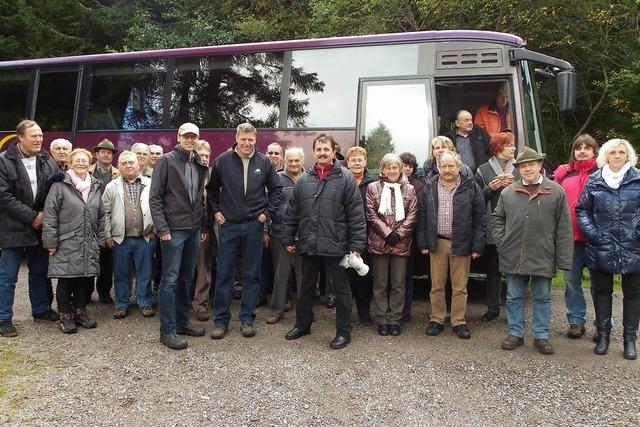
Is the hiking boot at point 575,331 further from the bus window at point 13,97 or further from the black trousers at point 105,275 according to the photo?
the bus window at point 13,97

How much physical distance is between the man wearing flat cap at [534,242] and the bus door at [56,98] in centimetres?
751

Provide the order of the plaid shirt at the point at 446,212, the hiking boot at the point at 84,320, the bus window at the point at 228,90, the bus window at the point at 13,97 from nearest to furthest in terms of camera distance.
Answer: the plaid shirt at the point at 446,212 < the hiking boot at the point at 84,320 < the bus window at the point at 228,90 < the bus window at the point at 13,97

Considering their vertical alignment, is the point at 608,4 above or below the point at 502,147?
above

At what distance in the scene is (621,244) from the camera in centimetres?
450

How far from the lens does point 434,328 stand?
5.28 metres

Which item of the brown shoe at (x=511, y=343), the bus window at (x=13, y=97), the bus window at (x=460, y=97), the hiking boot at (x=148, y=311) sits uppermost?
the bus window at (x=13, y=97)

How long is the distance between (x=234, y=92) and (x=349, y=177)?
3751 millimetres

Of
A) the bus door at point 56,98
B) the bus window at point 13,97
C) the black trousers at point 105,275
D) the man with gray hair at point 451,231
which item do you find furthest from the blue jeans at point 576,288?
the bus window at point 13,97

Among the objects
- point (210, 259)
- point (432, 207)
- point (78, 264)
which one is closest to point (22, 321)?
point (78, 264)

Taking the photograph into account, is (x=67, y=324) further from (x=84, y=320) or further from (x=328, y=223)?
(x=328, y=223)

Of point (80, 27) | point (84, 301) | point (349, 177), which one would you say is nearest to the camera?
point (349, 177)

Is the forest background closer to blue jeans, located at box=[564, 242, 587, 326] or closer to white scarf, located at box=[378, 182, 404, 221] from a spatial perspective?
blue jeans, located at box=[564, 242, 587, 326]

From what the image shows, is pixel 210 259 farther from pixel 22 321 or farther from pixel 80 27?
pixel 80 27

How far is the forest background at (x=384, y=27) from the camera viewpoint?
1267cm
